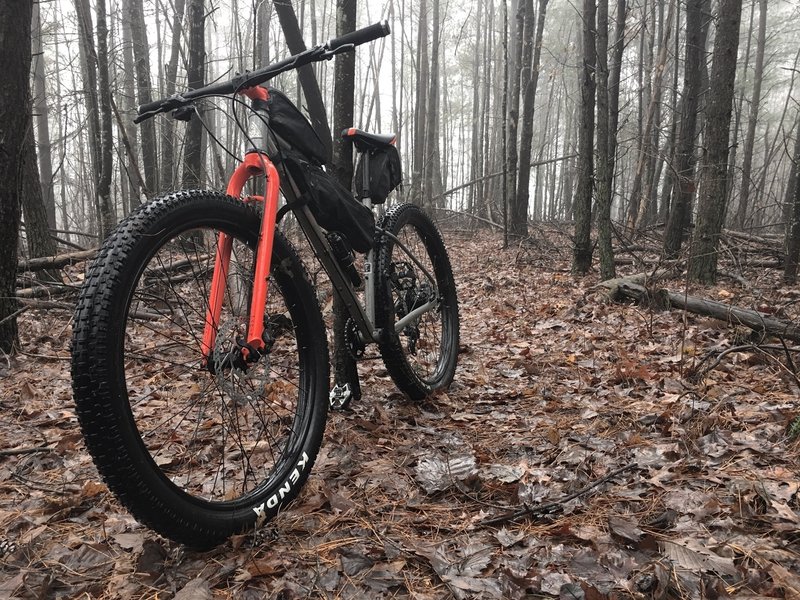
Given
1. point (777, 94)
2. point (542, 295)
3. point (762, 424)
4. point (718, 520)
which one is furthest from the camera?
point (777, 94)

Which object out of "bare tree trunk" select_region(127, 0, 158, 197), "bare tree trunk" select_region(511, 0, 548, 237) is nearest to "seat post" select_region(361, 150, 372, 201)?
"bare tree trunk" select_region(127, 0, 158, 197)

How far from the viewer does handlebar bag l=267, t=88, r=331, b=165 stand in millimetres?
2205

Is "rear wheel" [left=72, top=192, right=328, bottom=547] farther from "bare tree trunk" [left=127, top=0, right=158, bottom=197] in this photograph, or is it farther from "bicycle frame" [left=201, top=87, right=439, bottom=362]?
"bare tree trunk" [left=127, top=0, right=158, bottom=197]

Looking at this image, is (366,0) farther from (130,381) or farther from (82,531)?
(82,531)

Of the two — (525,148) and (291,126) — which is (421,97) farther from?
(291,126)

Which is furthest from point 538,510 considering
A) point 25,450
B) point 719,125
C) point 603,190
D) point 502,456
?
point 719,125

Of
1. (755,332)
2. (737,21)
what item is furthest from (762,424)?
(737,21)

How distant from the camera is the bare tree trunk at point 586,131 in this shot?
6.57m

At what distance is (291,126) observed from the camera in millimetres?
2260

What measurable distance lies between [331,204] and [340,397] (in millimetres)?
1114

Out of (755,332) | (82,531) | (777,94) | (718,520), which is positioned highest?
(777,94)

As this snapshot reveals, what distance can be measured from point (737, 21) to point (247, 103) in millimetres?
5936

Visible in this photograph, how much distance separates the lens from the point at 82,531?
6.19 ft

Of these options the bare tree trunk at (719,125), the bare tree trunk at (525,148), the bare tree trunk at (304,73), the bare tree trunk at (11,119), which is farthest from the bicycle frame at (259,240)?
the bare tree trunk at (525,148)
